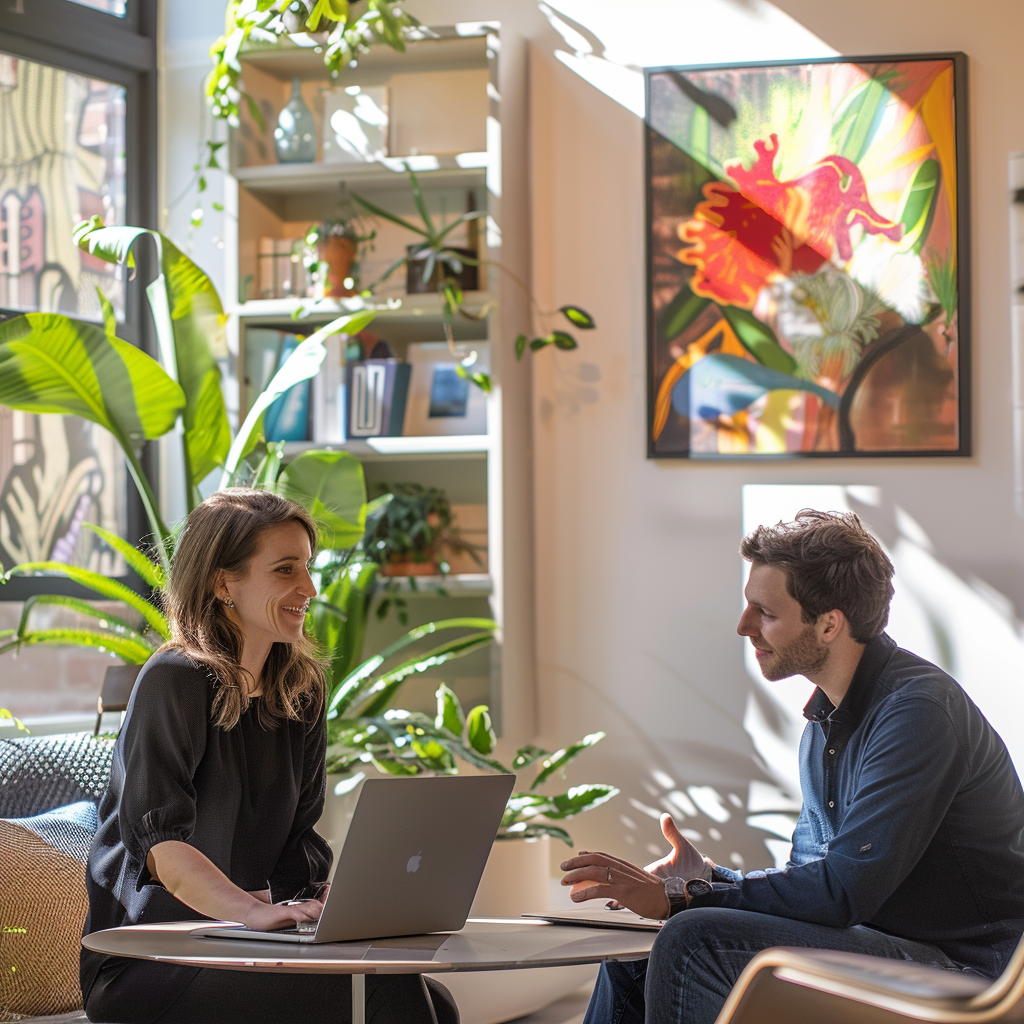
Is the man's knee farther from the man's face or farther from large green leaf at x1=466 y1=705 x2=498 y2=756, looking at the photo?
large green leaf at x1=466 y1=705 x2=498 y2=756

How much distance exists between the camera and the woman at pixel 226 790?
161cm

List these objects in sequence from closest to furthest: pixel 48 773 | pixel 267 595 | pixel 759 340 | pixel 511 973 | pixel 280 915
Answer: pixel 280 915 < pixel 267 595 < pixel 48 773 < pixel 511 973 < pixel 759 340

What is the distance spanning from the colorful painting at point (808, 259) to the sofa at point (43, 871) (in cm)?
187

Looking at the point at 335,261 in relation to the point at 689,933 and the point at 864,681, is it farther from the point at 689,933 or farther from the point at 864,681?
the point at 689,933

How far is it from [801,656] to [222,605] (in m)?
0.94

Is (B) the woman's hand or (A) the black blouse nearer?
(B) the woman's hand

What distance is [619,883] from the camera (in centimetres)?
163

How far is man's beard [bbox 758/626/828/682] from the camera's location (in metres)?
1.88

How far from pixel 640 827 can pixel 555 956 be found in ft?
7.31

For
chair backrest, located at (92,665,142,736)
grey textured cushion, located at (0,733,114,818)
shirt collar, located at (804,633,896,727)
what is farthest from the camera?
chair backrest, located at (92,665,142,736)

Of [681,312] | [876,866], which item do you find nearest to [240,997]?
[876,866]

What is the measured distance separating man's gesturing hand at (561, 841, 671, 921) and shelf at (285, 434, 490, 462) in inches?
71.0

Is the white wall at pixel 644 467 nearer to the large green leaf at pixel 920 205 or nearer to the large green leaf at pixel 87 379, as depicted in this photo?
the large green leaf at pixel 920 205

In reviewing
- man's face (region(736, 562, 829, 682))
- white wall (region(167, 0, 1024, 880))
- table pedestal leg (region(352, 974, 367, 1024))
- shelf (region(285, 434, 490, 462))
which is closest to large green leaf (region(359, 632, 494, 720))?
white wall (region(167, 0, 1024, 880))
